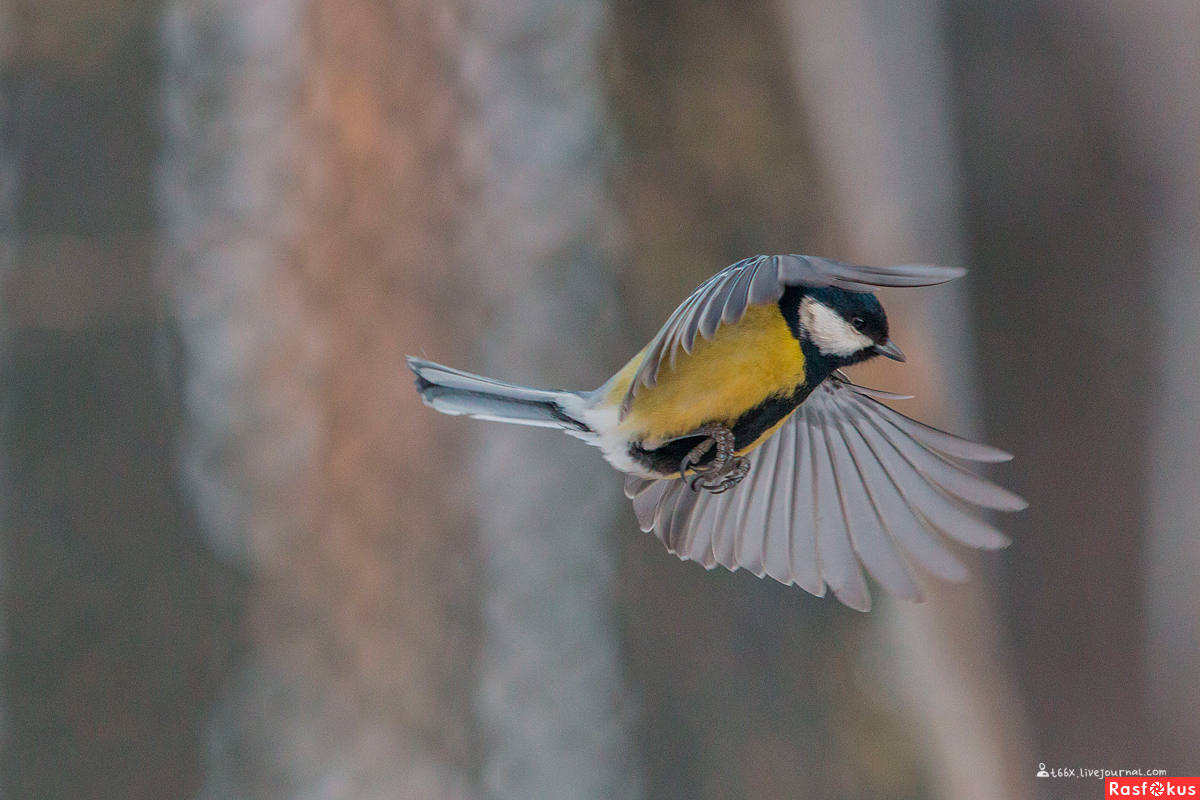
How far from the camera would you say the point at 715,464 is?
1.49 feet

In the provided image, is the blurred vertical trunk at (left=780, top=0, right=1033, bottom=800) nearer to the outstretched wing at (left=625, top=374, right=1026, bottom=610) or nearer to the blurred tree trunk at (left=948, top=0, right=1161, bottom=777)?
the blurred tree trunk at (left=948, top=0, right=1161, bottom=777)

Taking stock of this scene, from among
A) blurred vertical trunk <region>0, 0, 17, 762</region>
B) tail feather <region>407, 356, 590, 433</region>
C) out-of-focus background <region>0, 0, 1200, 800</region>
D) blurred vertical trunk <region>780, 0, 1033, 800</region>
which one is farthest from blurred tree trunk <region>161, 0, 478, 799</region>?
tail feather <region>407, 356, 590, 433</region>

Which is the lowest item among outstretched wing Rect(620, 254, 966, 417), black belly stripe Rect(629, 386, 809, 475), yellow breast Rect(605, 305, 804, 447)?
black belly stripe Rect(629, 386, 809, 475)

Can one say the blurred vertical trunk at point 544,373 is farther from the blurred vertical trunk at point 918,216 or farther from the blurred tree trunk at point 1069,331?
the blurred tree trunk at point 1069,331

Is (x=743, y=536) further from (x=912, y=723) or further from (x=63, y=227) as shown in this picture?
(x=63, y=227)

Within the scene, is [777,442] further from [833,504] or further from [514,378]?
[514,378]

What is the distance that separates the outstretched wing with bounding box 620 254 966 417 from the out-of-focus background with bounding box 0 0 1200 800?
754 millimetres

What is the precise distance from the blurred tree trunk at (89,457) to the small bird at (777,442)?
841 millimetres

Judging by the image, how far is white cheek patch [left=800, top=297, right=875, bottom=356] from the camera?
0.42 meters

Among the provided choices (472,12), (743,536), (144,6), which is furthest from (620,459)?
(144,6)

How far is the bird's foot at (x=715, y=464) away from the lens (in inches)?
17.4

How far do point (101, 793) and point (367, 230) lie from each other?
74 centimetres

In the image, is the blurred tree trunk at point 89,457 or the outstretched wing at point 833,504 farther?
the blurred tree trunk at point 89,457

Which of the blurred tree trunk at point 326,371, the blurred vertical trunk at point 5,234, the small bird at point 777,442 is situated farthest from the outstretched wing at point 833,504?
the blurred vertical trunk at point 5,234
